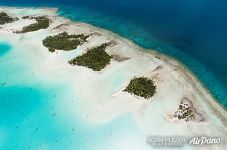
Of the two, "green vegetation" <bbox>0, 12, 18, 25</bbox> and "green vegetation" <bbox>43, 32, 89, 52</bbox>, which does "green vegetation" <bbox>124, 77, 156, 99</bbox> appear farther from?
"green vegetation" <bbox>0, 12, 18, 25</bbox>

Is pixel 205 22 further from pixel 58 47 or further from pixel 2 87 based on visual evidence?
pixel 2 87

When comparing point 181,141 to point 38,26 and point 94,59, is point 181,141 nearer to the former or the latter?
point 94,59

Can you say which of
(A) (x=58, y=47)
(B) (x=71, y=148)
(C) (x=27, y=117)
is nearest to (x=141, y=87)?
(B) (x=71, y=148)

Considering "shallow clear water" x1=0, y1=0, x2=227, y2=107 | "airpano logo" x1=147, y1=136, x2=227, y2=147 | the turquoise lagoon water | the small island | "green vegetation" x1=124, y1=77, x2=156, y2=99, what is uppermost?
"shallow clear water" x1=0, y1=0, x2=227, y2=107

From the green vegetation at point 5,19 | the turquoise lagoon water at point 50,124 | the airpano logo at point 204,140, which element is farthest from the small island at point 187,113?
the green vegetation at point 5,19

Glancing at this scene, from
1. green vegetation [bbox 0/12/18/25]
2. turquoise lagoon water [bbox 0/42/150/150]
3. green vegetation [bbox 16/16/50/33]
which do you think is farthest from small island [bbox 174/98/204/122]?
green vegetation [bbox 0/12/18/25]

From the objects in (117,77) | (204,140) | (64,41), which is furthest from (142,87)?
(64,41)

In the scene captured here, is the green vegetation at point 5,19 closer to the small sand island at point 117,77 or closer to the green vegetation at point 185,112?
the small sand island at point 117,77
